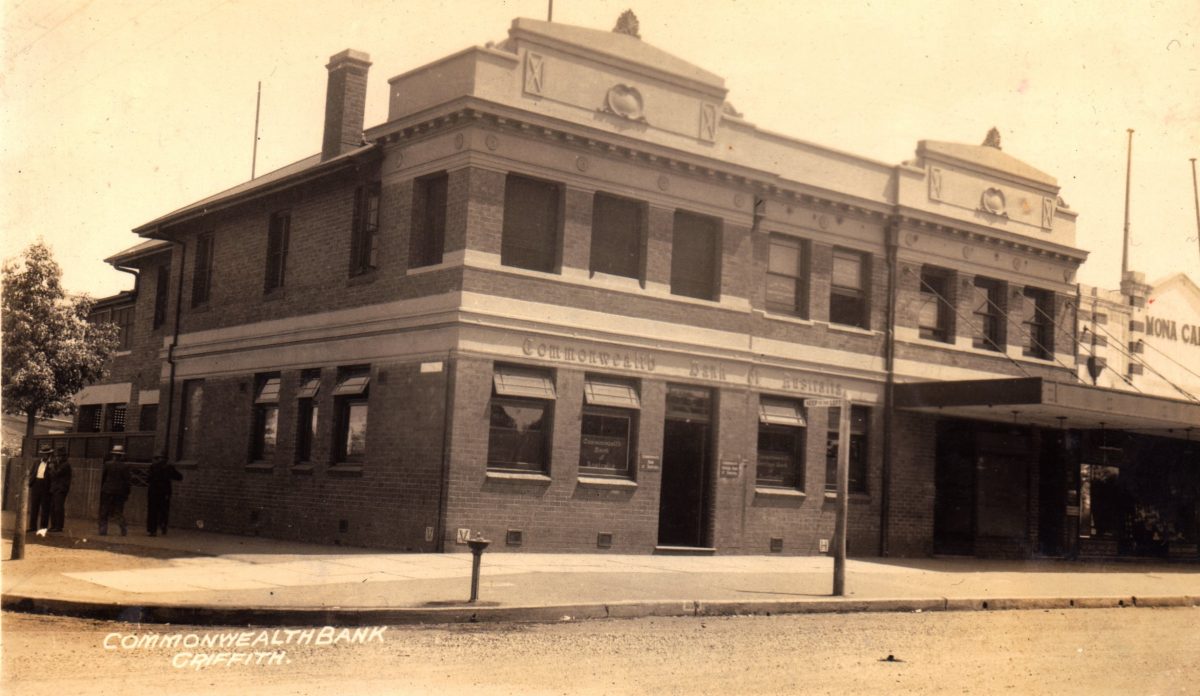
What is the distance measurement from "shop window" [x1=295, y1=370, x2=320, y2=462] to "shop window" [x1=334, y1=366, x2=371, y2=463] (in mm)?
1013

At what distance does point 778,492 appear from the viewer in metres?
21.6

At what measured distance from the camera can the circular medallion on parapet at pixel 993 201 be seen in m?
25.1

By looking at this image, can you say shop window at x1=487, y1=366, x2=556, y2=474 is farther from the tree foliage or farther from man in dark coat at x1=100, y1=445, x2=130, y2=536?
the tree foliage

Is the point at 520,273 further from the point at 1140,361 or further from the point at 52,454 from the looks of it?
the point at 1140,361

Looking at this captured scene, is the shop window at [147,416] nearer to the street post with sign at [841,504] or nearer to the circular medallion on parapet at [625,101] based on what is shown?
the circular medallion on parapet at [625,101]

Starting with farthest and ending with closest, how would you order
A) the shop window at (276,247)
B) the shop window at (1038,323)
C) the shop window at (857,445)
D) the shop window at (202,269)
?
the shop window at (1038,323), the shop window at (202,269), the shop window at (276,247), the shop window at (857,445)

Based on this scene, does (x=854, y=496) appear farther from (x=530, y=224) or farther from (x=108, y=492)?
(x=108, y=492)

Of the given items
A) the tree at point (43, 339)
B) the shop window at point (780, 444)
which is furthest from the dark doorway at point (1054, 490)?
the tree at point (43, 339)

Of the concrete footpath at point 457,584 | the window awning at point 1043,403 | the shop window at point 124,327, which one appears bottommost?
the concrete footpath at point 457,584

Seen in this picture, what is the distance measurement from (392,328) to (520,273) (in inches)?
100

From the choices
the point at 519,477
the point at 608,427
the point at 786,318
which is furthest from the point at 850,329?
the point at 519,477

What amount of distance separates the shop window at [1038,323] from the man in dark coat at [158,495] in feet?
61.8

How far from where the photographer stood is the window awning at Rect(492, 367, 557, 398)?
59.9 ft

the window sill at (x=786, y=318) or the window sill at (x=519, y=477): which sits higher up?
the window sill at (x=786, y=318)
